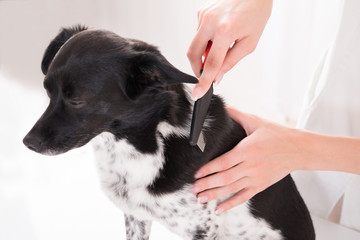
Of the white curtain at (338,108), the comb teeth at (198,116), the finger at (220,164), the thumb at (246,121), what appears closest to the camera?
the comb teeth at (198,116)

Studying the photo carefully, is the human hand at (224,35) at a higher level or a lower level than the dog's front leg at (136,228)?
higher

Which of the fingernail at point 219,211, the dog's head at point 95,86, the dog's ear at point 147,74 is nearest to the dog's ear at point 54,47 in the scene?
the dog's head at point 95,86

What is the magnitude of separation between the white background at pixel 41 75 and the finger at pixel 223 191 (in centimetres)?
62

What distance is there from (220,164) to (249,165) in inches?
4.2

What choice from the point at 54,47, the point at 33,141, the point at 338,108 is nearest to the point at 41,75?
the point at 54,47

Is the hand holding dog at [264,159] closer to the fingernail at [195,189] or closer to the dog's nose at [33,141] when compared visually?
the fingernail at [195,189]

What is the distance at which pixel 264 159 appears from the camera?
1.40 m

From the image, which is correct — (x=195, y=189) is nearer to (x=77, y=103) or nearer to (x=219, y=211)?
(x=219, y=211)

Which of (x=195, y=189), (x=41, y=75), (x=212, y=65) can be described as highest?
(x=212, y=65)

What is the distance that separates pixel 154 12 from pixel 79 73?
1389mm

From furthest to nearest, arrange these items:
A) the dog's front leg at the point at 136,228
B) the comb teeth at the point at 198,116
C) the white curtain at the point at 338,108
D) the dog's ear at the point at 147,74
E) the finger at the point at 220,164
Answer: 1. the white curtain at the point at 338,108
2. the dog's front leg at the point at 136,228
3. the finger at the point at 220,164
4. the comb teeth at the point at 198,116
5. the dog's ear at the point at 147,74

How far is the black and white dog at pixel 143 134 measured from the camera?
1155 millimetres

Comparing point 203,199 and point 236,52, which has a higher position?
point 236,52

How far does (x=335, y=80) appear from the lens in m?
1.80
